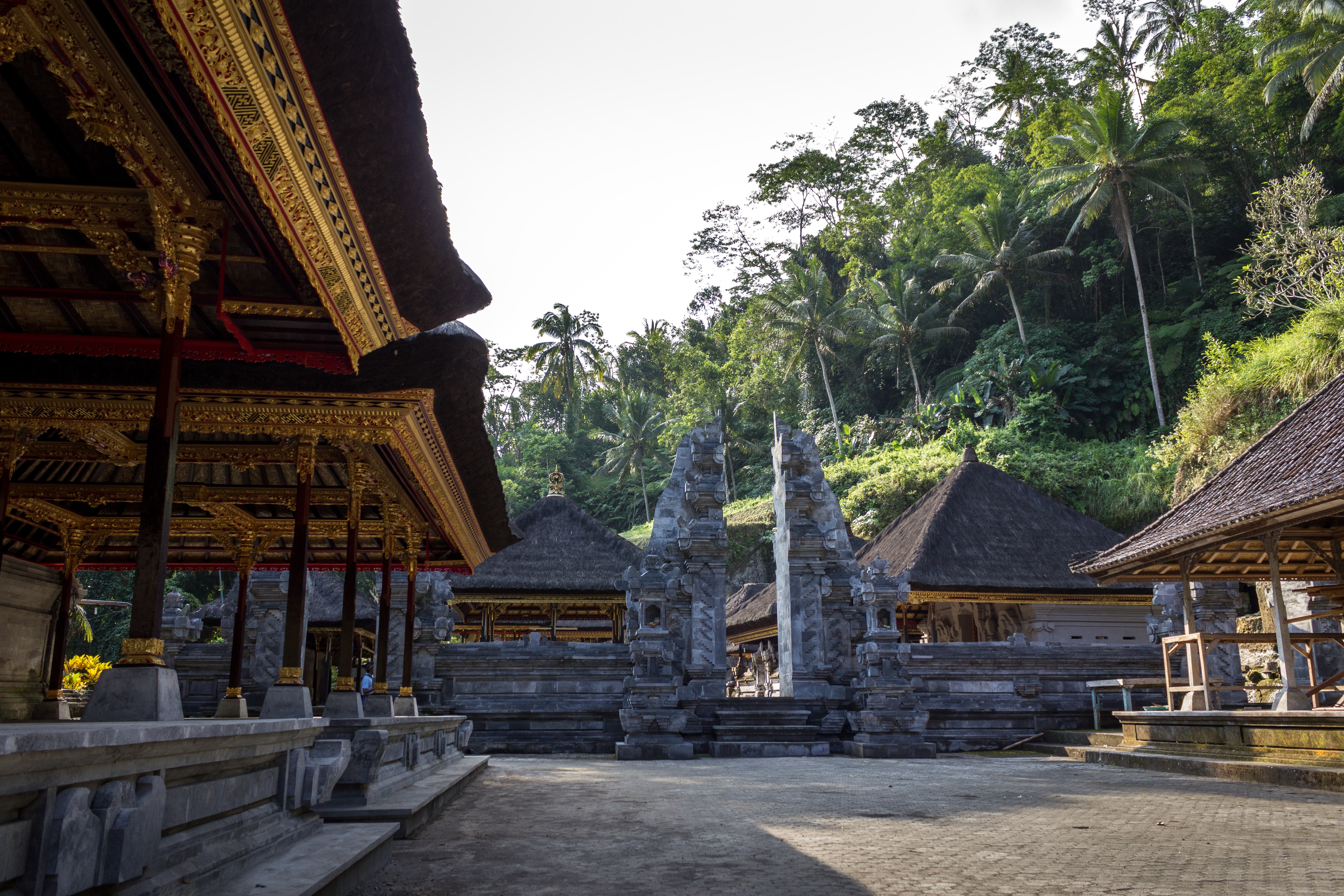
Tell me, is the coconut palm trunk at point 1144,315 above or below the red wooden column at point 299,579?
above

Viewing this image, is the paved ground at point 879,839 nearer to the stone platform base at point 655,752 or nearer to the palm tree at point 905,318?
the stone platform base at point 655,752

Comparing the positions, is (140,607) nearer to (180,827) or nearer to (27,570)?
(180,827)

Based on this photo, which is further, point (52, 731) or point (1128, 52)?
point (1128, 52)

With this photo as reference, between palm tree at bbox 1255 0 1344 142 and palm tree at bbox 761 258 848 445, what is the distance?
2055 cm

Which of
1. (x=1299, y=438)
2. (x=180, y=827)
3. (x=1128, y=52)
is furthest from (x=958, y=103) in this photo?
(x=180, y=827)

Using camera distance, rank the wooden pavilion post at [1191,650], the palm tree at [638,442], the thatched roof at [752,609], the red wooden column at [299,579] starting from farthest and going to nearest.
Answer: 1. the palm tree at [638,442]
2. the thatched roof at [752,609]
3. the wooden pavilion post at [1191,650]
4. the red wooden column at [299,579]

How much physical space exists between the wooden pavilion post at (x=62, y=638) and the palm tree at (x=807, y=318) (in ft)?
126

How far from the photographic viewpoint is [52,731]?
243 cm

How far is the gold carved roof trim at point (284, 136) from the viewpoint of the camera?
3057mm

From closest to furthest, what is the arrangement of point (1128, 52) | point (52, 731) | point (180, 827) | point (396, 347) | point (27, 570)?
point (52, 731)
point (180, 827)
point (396, 347)
point (27, 570)
point (1128, 52)

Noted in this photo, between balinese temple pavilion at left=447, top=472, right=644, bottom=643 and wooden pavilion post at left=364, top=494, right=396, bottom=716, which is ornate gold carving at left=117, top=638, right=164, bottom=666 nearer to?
wooden pavilion post at left=364, top=494, right=396, bottom=716

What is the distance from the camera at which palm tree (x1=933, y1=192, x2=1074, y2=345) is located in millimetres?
40844

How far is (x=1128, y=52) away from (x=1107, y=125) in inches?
626

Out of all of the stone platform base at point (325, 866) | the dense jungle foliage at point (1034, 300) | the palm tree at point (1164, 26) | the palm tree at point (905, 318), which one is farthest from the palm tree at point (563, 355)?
the stone platform base at point (325, 866)
